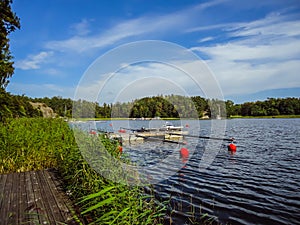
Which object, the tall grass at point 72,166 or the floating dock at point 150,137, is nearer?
the tall grass at point 72,166

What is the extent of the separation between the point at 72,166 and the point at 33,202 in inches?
45.3

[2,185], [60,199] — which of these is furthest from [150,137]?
[60,199]

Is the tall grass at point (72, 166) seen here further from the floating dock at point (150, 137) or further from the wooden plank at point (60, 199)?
the floating dock at point (150, 137)

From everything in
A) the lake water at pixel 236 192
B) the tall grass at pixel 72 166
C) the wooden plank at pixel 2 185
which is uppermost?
the tall grass at pixel 72 166

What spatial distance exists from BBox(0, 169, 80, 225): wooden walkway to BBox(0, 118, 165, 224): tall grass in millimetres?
213

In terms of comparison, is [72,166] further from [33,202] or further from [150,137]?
[150,137]

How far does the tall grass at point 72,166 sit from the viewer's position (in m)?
3.38

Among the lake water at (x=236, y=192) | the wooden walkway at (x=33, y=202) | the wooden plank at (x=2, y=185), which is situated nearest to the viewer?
the wooden walkway at (x=33, y=202)

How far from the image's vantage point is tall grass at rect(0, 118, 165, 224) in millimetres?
3381

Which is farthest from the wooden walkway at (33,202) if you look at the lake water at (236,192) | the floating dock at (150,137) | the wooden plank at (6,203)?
the floating dock at (150,137)

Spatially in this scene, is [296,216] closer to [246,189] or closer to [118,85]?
[246,189]

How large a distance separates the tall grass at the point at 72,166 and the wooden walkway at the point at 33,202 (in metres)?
0.21

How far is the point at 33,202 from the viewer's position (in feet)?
12.3

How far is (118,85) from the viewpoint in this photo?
646 centimetres
